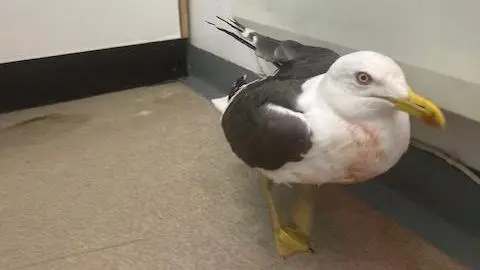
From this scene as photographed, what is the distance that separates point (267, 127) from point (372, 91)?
131 mm

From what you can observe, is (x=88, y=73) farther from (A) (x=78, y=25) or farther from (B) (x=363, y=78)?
(B) (x=363, y=78)

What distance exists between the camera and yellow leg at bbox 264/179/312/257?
0.82 m

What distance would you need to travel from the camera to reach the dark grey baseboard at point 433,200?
0.83 meters

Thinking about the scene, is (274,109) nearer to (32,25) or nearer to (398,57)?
(398,57)

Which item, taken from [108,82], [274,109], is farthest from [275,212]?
[108,82]

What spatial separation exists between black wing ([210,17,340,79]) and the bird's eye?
5.4 inches

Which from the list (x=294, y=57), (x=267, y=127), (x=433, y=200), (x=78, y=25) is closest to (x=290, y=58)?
(x=294, y=57)

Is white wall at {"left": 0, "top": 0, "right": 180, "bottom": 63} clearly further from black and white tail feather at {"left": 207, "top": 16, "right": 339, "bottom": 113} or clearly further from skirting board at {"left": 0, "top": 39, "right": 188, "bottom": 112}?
black and white tail feather at {"left": 207, "top": 16, "right": 339, "bottom": 113}

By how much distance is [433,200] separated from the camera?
2.97 feet

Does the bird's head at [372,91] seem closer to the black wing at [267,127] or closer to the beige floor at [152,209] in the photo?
the black wing at [267,127]

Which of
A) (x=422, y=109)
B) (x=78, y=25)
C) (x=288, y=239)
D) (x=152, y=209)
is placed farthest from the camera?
(x=78, y=25)

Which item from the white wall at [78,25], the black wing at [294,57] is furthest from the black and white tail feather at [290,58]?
the white wall at [78,25]

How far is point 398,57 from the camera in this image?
85cm

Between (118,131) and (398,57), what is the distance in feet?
2.10
